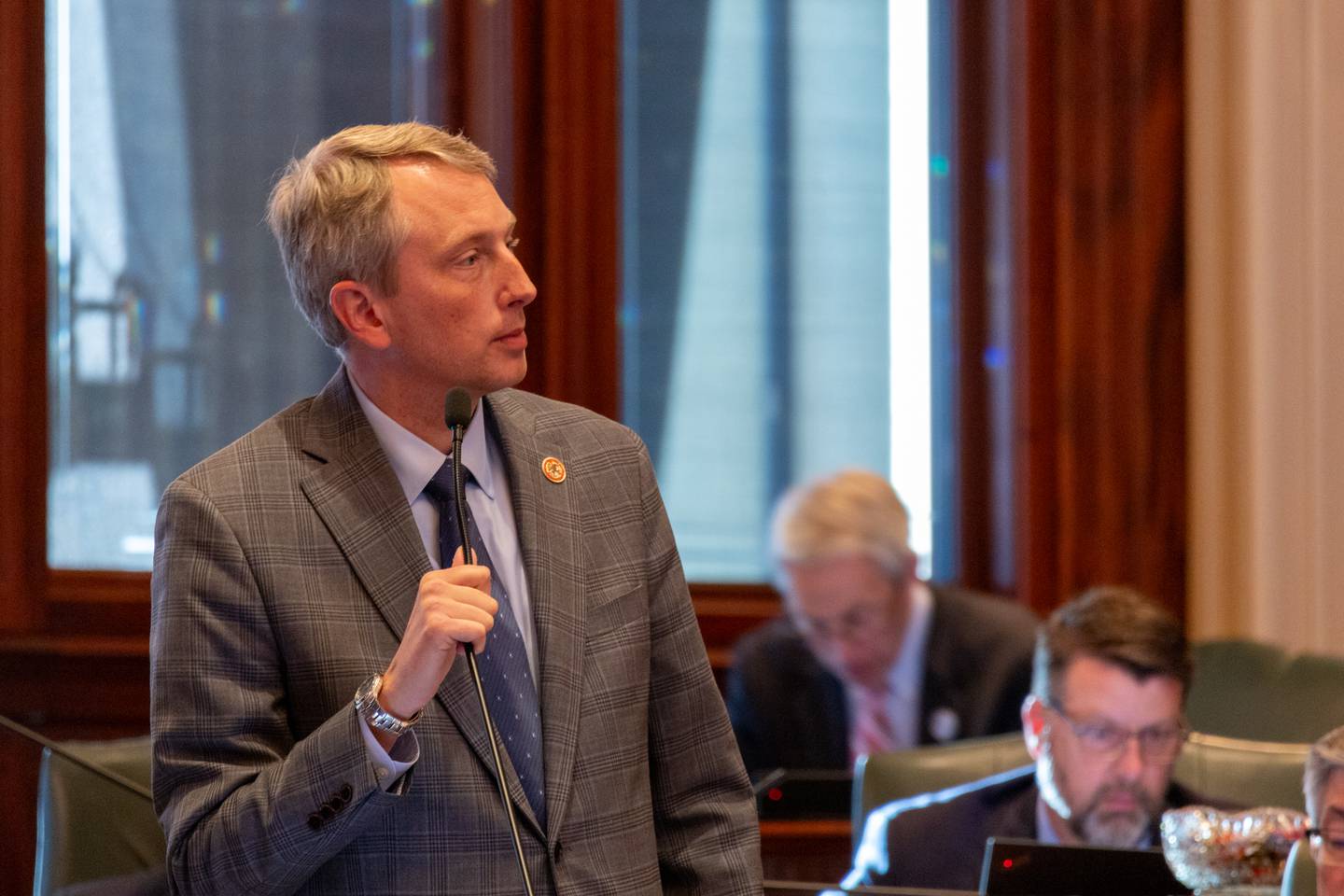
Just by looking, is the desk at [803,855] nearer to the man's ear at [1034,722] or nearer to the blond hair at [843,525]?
the blond hair at [843,525]

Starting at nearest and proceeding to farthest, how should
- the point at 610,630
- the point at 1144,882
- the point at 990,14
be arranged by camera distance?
1. the point at 610,630
2. the point at 1144,882
3. the point at 990,14

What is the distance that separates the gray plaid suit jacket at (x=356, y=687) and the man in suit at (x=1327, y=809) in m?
0.64

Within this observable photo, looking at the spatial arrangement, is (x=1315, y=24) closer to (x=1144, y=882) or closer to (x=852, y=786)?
(x=852, y=786)

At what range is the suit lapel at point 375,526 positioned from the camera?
5.85ft

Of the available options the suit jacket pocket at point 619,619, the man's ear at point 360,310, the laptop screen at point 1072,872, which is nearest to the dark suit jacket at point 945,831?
the laptop screen at point 1072,872

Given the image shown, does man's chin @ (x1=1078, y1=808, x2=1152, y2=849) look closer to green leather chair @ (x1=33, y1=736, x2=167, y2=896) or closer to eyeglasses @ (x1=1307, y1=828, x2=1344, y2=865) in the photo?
eyeglasses @ (x1=1307, y1=828, x2=1344, y2=865)

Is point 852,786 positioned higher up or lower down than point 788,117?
lower down

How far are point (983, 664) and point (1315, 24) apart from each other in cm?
189

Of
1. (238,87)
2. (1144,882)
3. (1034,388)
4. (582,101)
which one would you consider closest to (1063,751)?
(1144,882)

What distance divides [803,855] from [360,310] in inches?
83.7

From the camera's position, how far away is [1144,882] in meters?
2.03

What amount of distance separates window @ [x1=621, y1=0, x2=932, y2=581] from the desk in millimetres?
939

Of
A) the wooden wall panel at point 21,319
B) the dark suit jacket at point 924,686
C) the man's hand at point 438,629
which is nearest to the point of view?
the man's hand at point 438,629

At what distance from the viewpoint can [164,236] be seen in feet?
13.4
